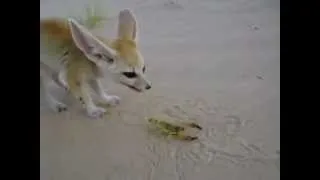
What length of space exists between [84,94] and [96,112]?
53 mm

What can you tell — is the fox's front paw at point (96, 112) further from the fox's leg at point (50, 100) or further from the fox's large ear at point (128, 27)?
the fox's large ear at point (128, 27)

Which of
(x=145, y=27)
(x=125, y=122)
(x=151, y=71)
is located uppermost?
(x=145, y=27)

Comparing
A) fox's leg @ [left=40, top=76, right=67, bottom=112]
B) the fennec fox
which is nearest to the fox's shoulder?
the fennec fox

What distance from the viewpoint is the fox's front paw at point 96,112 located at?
1.18 meters

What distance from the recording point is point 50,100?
1.18 metres

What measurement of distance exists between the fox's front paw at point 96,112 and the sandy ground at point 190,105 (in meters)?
0.01

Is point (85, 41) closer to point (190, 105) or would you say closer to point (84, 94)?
point (84, 94)

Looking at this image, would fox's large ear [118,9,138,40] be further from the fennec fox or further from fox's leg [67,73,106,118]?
fox's leg [67,73,106,118]

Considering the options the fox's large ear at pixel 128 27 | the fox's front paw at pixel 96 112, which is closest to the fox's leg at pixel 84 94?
the fox's front paw at pixel 96 112
